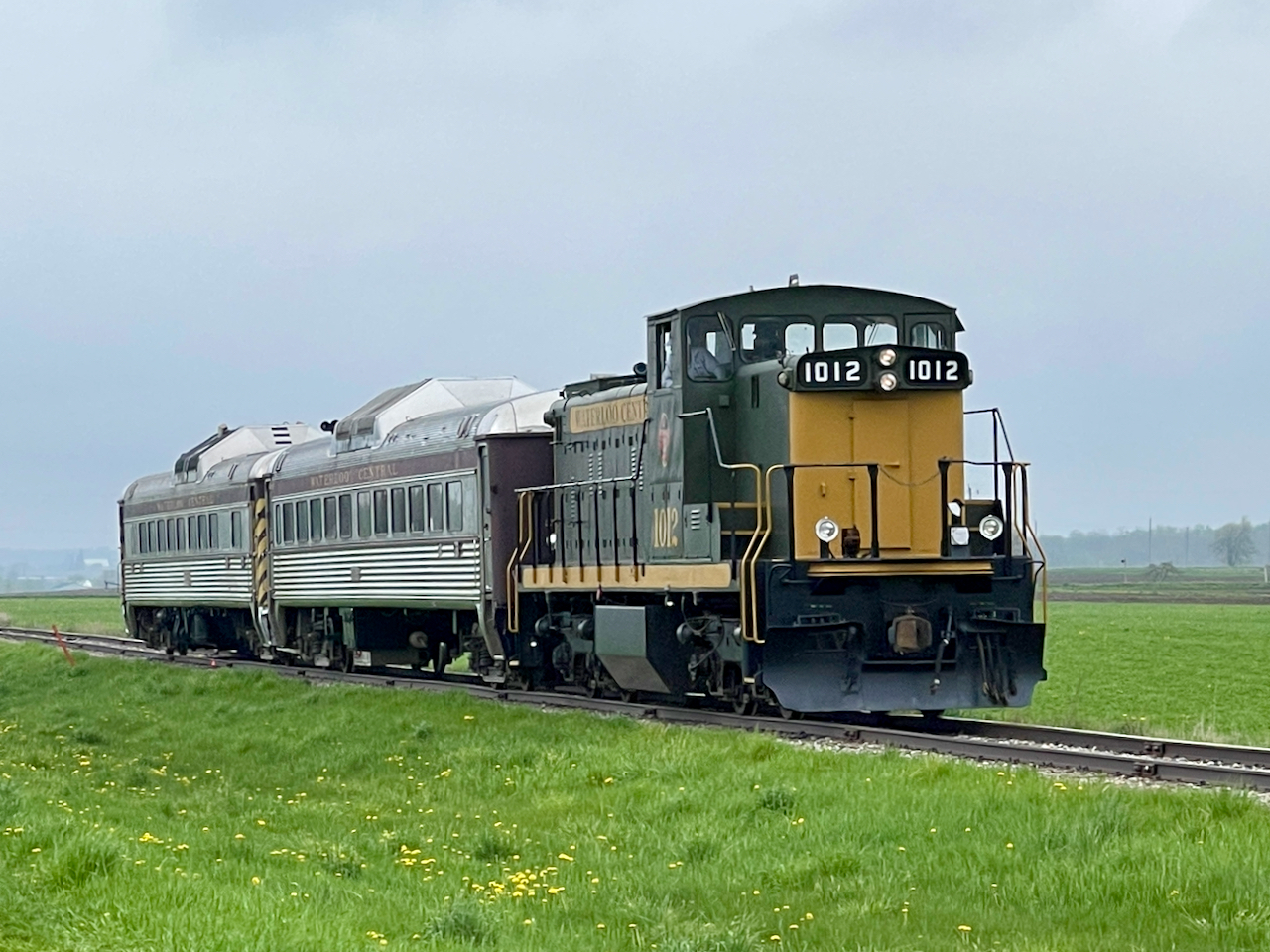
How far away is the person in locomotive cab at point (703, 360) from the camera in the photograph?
1686 cm

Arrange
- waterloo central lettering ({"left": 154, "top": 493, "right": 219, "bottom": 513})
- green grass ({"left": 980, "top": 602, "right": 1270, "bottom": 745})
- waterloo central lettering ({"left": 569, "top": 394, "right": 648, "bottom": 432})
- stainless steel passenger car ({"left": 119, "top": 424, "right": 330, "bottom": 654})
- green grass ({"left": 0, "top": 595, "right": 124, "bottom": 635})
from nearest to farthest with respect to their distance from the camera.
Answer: waterloo central lettering ({"left": 569, "top": 394, "right": 648, "bottom": 432}) < green grass ({"left": 980, "top": 602, "right": 1270, "bottom": 745}) < stainless steel passenger car ({"left": 119, "top": 424, "right": 330, "bottom": 654}) < waterloo central lettering ({"left": 154, "top": 493, "right": 219, "bottom": 513}) < green grass ({"left": 0, "top": 595, "right": 124, "bottom": 635})

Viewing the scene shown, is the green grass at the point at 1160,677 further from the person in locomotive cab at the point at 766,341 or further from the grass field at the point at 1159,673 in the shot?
the person in locomotive cab at the point at 766,341

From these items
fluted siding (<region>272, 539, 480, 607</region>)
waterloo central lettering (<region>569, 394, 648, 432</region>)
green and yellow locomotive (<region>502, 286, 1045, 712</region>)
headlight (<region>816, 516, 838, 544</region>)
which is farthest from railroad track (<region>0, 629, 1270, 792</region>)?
waterloo central lettering (<region>569, 394, 648, 432</region>)

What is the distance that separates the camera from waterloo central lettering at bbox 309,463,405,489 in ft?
80.2

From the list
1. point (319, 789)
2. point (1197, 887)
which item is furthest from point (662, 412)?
point (1197, 887)

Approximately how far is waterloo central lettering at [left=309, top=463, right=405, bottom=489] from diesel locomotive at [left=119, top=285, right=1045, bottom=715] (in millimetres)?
2111

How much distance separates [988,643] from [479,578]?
24.0 feet

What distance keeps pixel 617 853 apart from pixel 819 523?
5526mm

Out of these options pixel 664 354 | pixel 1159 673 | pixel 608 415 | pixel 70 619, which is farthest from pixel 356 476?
pixel 70 619

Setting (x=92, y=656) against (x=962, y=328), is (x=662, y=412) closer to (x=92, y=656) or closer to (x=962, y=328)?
(x=962, y=328)

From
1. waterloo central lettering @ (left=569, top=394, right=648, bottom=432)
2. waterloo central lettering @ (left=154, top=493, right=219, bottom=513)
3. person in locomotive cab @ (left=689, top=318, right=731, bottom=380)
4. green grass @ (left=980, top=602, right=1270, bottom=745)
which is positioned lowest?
green grass @ (left=980, top=602, right=1270, bottom=745)

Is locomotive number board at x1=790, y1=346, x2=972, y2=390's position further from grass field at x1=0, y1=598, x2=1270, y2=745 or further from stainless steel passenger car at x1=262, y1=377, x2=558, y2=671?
stainless steel passenger car at x1=262, y1=377, x2=558, y2=671

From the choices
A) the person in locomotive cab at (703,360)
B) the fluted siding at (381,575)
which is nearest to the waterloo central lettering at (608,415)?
the person in locomotive cab at (703,360)

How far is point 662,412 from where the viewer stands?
56.5ft
